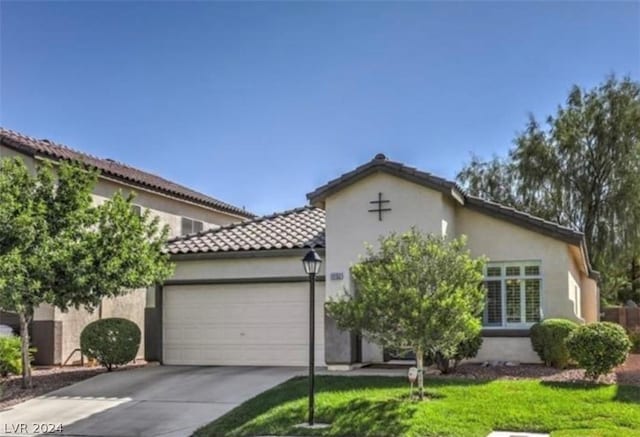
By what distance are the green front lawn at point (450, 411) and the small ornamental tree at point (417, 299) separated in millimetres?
963

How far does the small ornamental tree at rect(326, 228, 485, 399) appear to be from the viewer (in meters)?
11.5

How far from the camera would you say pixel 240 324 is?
59.6 ft

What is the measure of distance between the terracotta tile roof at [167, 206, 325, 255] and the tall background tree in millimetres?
14156

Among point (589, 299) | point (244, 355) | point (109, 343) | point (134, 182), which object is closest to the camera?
point (109, 343)

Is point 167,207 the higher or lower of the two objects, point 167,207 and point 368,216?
the higher

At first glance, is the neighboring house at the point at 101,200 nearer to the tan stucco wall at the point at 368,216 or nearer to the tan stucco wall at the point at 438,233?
the tan stucco wall at the point at 368,216

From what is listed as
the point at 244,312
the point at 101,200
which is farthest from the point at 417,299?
the point at 101,200

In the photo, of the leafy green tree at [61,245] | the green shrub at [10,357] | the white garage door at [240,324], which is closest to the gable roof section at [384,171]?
the white garage door at [240,324]

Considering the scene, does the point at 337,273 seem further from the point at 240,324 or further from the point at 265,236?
the point at 240,324

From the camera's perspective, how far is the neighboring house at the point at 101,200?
1898 cm

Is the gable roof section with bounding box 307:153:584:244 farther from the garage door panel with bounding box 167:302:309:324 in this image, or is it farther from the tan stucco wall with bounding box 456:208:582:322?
the garage door panel with bounding box 167:302:309:324

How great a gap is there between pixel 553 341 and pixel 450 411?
5.21m

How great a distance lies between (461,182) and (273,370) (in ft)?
68.0

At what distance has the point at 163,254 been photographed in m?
18.6
